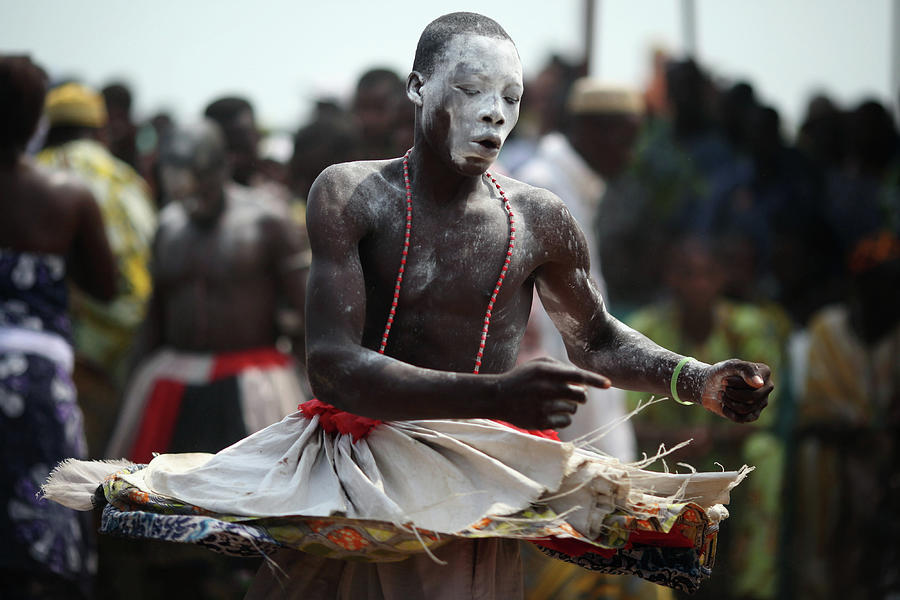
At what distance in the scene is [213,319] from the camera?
621cm

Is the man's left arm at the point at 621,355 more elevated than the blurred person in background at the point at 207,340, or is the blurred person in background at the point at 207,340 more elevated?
the man's left arm at the point at 621,355

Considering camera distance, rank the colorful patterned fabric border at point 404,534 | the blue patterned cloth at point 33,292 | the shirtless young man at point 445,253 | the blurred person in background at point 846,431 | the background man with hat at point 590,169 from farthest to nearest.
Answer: the blurred person in background at point 846,431, the background man with hat at point 590,169, the blue patterned cloth at point 33,292, the shirtless young man at point 445,253, the colorful patterned fabric border at point 404,534

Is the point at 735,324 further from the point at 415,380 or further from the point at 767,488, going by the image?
the point at 415,380

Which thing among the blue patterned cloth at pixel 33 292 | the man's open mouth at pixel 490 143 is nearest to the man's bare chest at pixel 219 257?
the blue patterned cloth at pixel 33 292

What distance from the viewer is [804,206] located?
8672 millimetres

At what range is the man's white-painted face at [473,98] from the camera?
9.86 ft

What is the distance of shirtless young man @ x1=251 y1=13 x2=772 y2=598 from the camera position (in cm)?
298

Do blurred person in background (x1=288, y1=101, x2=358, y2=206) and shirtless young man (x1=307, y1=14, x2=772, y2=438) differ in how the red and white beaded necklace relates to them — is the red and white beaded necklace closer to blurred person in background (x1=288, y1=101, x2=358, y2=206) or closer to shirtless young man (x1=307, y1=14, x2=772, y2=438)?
shirtless young man (x1=307, y1=14, x2=772, y2=438)

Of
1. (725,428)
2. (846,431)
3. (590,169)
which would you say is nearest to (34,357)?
(590,169)

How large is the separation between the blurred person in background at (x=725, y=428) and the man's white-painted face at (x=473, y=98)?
3961 millimetres

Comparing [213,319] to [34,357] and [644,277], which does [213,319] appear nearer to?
[34,357]

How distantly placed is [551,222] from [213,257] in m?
3.28

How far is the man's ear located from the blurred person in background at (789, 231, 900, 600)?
463cm

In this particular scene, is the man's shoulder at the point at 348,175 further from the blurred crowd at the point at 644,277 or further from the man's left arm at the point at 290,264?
the man's left arm at the point at 290,264
